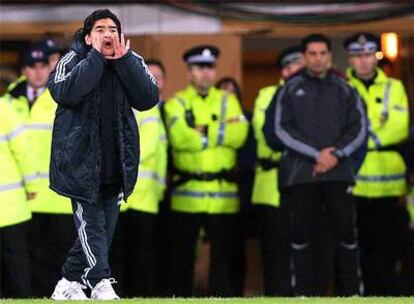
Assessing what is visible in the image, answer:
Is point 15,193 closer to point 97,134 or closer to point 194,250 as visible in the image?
point 194,250

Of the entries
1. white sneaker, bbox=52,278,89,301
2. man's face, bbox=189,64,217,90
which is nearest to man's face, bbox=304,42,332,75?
man's face, bbox=189,64,217,90

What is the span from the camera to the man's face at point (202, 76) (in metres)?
13.8

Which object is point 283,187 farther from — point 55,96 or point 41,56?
point 55,96

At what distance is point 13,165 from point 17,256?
760 mm

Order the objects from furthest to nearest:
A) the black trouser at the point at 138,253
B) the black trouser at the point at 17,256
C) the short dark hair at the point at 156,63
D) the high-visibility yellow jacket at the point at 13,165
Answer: the short dark hair at the point at 156,63 < the black trouser at the point at 138,253 < the black trouser at the point at 17,256 < the high-visibility yellow jacket at the point at 13,165

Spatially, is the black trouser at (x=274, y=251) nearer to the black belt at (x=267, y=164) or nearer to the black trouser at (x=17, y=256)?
the black belt at (x=267, y=164)

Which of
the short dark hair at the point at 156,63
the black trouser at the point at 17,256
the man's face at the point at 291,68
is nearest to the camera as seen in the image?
the black trouser at the point at 17,256

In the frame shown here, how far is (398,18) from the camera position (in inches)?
570

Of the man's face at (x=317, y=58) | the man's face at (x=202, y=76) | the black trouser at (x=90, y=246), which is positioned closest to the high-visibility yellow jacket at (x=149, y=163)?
the man's face at (x=202, y=76)

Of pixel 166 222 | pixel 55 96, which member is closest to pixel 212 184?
pixel 166 222

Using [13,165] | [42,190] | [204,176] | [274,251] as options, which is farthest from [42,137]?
[274,251]

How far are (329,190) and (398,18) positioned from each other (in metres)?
2.68

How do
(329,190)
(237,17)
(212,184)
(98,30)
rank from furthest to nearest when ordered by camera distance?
1. (237,17)
2. (212,184)
3. (329,190)
4. (98,30)

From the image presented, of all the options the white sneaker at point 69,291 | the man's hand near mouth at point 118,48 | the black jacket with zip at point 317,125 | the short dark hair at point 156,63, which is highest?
the man's hand near mouth at point 118,48
